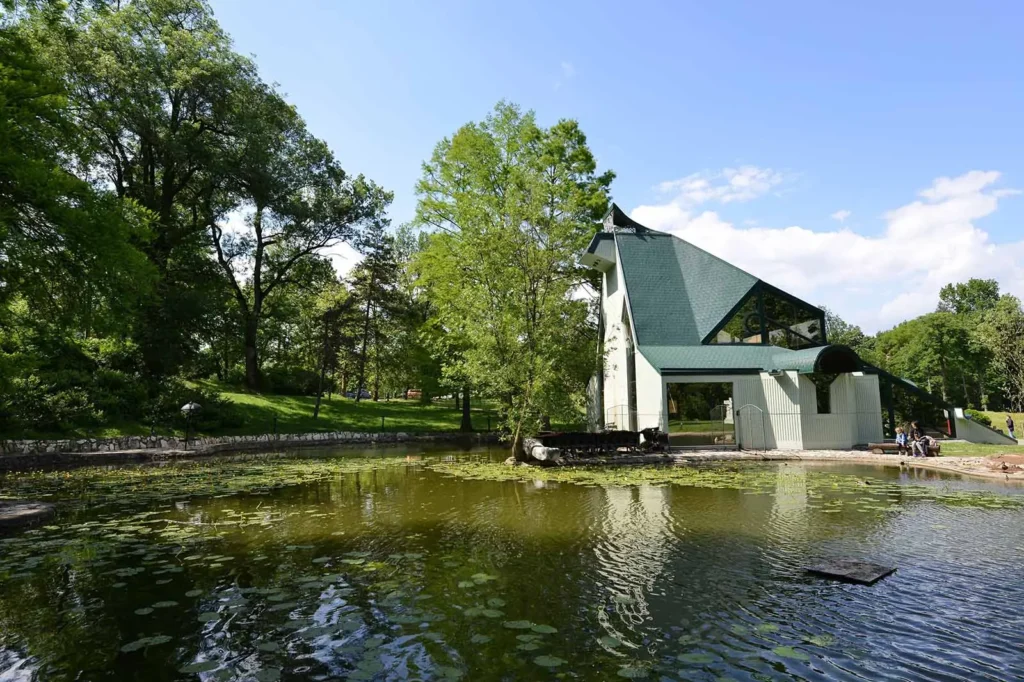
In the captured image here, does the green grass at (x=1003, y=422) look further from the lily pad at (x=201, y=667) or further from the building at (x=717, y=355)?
the lily pad at (x=201, y=667)

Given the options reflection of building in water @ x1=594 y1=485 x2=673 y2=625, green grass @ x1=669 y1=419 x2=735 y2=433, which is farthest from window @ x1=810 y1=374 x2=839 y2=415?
reflection of building in water @ x1=594 y1=485 x2=673 y2=625

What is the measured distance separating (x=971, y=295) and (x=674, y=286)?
7254 cm

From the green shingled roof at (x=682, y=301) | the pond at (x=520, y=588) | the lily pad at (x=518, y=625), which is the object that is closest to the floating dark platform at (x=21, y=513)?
the pond at (x=520, y=588)

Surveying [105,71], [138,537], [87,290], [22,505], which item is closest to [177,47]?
[105,71]

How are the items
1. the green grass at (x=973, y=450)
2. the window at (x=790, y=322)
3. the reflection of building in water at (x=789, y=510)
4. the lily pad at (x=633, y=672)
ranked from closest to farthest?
the lily pad at (x=633, y=672) → the reflection of building in water at (x=789, y=510) → the green grass at (x=973, y=450) → the window at (x=790, y=322)

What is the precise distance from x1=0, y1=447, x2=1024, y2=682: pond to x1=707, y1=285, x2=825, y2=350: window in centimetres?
1177

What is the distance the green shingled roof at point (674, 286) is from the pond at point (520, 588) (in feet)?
39.2

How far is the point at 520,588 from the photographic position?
609cm

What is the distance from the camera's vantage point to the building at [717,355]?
21.0 meters

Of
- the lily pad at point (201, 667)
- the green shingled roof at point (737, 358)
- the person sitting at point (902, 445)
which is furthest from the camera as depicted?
the green shingled roof at point (737, 358)

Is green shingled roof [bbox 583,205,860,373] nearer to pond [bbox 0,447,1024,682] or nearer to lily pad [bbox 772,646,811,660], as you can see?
pond [bbox 0,447,1024,682]

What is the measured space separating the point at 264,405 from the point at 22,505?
21808mm

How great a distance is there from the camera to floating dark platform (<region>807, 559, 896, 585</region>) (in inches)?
240

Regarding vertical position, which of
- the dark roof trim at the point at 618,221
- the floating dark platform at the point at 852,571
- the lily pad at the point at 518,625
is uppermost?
the dark roof trim at the point at 618,221
